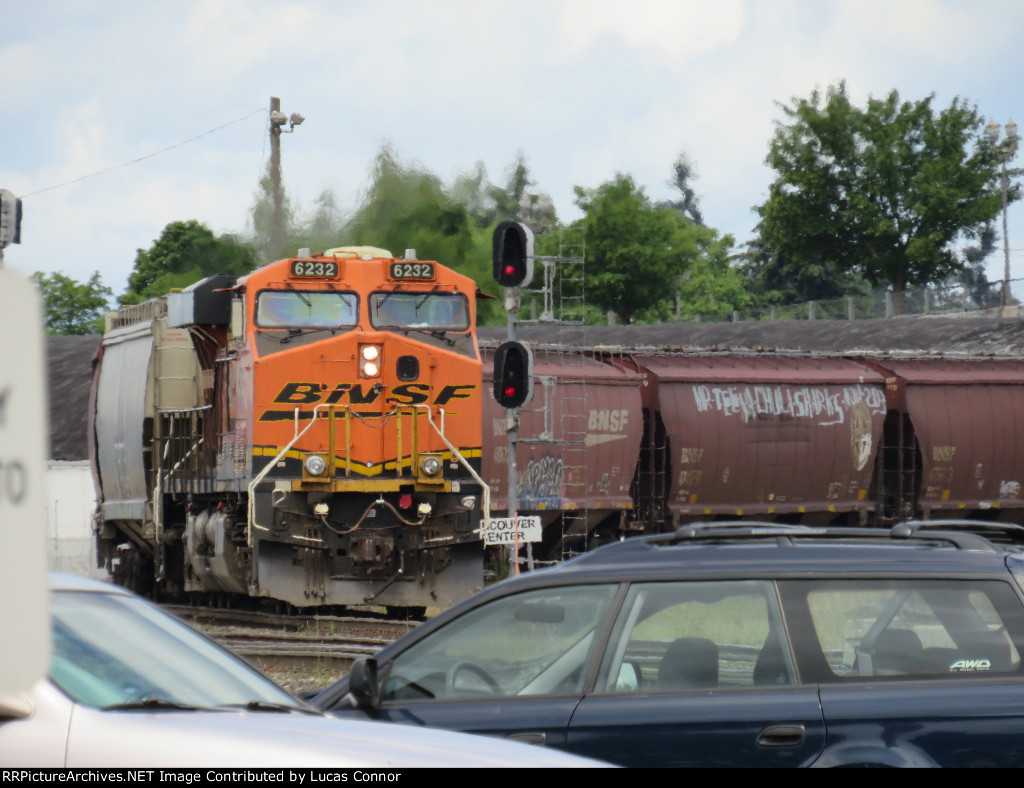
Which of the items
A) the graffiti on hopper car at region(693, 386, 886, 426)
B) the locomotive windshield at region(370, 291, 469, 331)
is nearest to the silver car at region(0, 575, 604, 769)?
the locomotive windshield at region(370, 291, 469, 331)

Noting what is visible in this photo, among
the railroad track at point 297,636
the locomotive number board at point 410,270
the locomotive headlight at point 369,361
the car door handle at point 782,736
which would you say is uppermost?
the locomotive number board at point 410,270

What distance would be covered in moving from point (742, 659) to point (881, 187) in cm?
5435

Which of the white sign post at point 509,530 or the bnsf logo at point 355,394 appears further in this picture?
the bnsf logo at point 355,394

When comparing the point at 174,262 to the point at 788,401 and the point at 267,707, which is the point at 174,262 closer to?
the point at 788,401

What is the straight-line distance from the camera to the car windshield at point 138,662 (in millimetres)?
4324

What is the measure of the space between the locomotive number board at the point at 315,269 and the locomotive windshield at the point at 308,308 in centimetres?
21

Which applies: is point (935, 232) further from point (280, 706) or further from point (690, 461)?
point (280, 706)

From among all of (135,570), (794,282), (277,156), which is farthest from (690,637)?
(794,282)

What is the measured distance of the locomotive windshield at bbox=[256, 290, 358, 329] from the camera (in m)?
16.8

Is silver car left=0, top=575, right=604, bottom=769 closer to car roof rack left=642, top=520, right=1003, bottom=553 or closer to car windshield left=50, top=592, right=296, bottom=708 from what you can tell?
car windshield left=50, top=592, right=296, bottom=708

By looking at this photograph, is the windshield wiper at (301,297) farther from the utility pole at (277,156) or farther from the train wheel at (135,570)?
the utility pole at (277,156)

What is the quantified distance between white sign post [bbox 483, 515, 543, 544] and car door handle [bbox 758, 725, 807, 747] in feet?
27.7

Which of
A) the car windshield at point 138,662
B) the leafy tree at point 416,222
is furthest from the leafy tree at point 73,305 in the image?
the car windshield at point 138,662

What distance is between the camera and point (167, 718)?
4.14 meters
